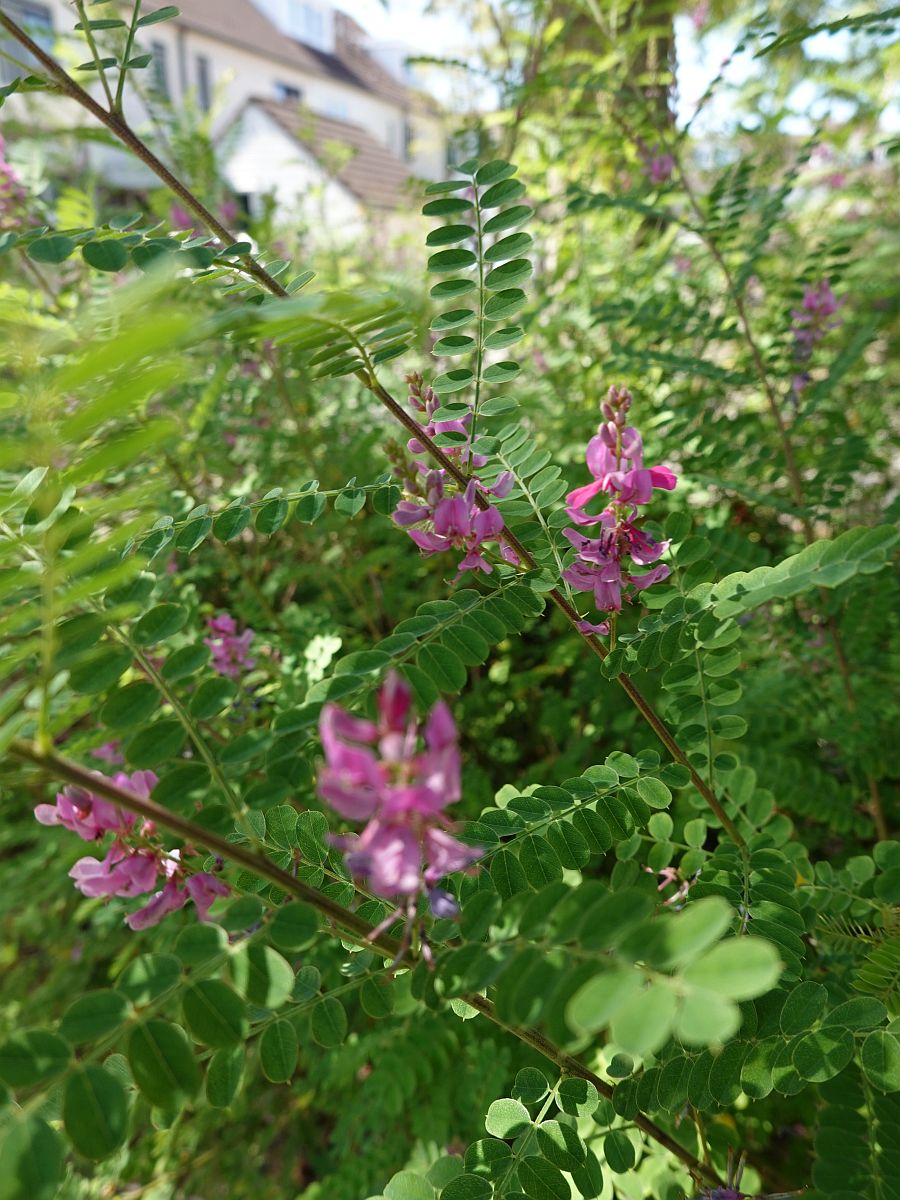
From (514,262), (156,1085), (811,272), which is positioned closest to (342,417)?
(811,272)

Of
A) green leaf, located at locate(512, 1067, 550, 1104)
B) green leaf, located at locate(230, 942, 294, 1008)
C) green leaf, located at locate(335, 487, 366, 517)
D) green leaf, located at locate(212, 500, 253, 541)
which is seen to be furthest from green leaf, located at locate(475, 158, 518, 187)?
green leaf, located at locate(512, 1067, 550, 1104)

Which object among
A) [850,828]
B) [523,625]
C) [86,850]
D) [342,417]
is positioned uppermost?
[523,625]

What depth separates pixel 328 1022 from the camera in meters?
0.89

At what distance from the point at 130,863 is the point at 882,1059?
89 centimetres

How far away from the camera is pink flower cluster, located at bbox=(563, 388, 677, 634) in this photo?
984 millimetres

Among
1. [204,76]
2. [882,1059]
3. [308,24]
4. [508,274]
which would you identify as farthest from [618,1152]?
[308,24]

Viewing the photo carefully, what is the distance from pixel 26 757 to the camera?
634 mm

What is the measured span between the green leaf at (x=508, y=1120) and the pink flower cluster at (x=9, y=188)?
8.71 ft

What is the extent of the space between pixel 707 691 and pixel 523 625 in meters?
0.34

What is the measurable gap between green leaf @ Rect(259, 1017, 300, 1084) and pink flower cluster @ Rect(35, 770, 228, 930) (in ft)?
0.51

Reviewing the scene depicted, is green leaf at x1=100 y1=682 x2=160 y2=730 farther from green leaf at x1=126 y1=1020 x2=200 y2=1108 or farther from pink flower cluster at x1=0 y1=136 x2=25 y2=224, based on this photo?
pink flower cluster at x1=0 y1=136 x2=25 y2=224

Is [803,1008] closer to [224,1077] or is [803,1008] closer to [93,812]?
[224,1077]

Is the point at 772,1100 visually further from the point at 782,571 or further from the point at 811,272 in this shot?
the point at 811,272

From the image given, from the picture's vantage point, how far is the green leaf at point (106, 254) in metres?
0.95
